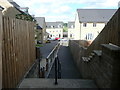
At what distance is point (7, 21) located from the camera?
370 cm

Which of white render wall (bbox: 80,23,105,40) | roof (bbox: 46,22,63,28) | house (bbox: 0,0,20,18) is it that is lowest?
white render wall (bbox: 80,23,105,40)

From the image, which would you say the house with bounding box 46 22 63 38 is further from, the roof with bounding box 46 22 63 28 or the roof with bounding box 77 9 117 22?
the roof with bounding box 77 9 117 22

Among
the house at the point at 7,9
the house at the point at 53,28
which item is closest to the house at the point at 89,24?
the house at the point at 7,9

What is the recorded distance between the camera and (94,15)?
119ft

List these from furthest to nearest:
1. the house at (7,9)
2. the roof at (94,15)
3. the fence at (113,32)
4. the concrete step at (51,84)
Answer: the roof at (94,15) → the house at (7,9) → the concrete step at (51,84) → the fence at (113,32)

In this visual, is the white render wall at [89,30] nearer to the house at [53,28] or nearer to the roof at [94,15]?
the roof at [94,15]

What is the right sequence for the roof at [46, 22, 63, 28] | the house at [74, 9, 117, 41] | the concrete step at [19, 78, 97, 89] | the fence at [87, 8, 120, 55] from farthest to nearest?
the roof at [46, 22, 63, 28] → the house at [74, 9, 117, 41] → the concrete step at [19, 78, 97, 89] → the fence at [87, 8, 120, 55]

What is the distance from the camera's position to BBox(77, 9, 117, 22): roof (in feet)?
116

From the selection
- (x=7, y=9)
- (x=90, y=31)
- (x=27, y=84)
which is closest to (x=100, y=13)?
(x=90, y=31)

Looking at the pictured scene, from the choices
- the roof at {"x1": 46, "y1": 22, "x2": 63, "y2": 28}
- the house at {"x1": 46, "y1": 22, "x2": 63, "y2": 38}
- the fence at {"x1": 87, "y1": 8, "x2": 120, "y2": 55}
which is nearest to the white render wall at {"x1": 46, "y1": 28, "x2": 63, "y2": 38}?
the house at {"x1": 46, "y1": 22, "x2": 63, "y2": 38}

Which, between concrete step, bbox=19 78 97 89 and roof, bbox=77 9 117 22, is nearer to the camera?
concrete step, bbox=19 78 97 89

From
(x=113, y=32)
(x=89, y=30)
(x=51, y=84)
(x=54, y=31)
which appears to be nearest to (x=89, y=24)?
(x=89, y=30)

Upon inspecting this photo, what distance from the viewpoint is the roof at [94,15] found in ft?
116

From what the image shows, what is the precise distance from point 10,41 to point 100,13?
117 ft
